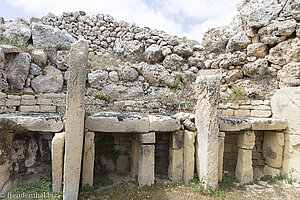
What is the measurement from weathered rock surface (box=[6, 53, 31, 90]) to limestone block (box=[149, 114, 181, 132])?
6483mm

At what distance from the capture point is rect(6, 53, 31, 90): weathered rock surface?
24.1 ft

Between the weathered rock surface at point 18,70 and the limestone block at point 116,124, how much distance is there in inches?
211

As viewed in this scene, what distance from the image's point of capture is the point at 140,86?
9.28 m

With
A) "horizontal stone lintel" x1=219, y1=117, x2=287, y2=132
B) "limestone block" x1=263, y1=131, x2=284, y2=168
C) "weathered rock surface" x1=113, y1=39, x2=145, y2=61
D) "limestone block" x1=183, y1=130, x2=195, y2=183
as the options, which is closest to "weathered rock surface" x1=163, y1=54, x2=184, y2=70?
"weathered rock surface" x1=113, y1=39, x2=145, y2=61

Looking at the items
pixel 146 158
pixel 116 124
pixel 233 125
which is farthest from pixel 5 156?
pixel 233 125

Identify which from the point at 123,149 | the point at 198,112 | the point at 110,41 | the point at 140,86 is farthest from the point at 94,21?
the point at 198,112

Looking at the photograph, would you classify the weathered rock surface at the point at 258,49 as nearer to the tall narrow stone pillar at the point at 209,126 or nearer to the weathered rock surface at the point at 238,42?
the weathered rock surface at the point at 238,42

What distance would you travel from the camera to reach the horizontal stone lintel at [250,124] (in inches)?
199

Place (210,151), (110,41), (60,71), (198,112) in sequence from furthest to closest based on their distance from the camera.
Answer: (110,41), (60,71), (198,112), (210,151)

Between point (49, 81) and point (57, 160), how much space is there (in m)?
5.19

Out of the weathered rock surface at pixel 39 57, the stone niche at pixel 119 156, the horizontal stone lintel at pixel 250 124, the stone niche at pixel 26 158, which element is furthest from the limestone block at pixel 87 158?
the weathered rock surface at pixel 39 57

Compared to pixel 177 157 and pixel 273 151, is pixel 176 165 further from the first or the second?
pixel 273 151

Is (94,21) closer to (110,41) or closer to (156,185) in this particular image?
(110,41)

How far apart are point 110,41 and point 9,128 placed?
934cm
